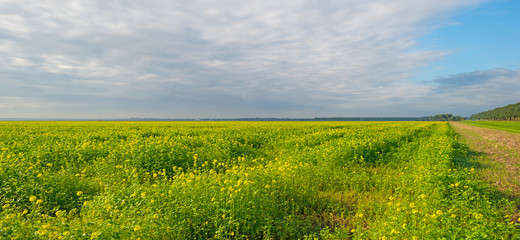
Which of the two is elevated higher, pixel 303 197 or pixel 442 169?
pixel 442 169

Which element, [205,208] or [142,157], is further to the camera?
[142,157]

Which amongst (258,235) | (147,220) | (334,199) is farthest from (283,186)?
(147,220)

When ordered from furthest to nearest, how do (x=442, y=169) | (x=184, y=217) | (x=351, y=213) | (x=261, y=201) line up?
(x=442, y=169) < (x=351, y=213) < (x=261, y=201) < (x=184, y=217)

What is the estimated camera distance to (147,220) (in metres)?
4.11

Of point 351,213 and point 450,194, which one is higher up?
point 450,194

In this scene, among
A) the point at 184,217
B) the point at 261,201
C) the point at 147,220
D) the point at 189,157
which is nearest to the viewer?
the point at 147,220

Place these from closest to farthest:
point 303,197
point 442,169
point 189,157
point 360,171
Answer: point 303,197 → point 442,169 → point 360,171 → point 189,157

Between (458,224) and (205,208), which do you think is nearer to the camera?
(458,224)

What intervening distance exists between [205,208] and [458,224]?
4.32 meters

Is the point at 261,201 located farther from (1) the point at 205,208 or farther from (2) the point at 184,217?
(2) the point at 184,217

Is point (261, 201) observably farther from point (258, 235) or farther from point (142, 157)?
point (142, 157)

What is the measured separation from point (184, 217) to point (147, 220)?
65 cm

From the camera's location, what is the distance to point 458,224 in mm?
4168

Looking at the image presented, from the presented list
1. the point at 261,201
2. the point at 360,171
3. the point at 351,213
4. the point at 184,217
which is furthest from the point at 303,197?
the point at 360,171
